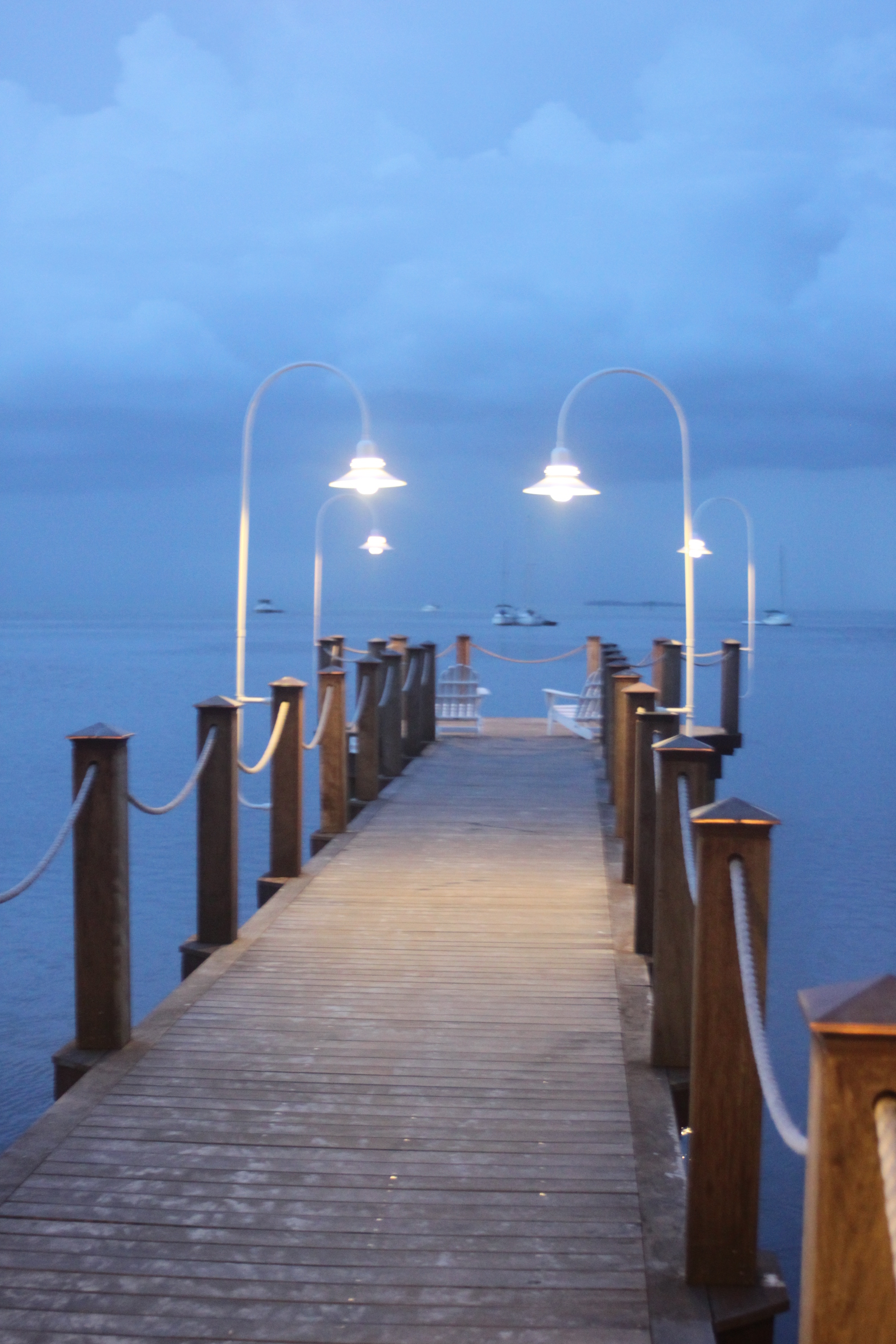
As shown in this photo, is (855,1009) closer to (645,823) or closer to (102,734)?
(102,734)

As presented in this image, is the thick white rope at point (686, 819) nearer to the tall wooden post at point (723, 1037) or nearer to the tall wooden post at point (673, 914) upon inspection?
the tall wooden post at point (673, 914)

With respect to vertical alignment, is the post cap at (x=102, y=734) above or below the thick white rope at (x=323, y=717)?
above

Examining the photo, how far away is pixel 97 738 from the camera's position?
13.6 feet

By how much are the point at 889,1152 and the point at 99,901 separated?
3198 millimetres

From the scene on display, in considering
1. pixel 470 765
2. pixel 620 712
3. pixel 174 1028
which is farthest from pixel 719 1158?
pixel 470 765

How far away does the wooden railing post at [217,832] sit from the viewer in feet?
17.8

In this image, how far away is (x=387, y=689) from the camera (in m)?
11.1

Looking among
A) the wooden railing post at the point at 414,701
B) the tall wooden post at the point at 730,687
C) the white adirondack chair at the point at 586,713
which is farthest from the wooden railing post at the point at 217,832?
the tall wooden post at the point at 730,687

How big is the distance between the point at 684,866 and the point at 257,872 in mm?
14079

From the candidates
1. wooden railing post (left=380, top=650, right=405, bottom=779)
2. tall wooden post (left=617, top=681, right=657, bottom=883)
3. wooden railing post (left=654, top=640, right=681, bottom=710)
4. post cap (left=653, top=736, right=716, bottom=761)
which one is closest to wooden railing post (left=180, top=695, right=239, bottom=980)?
post cap (left=653, top=736, right=716, bottom=761)

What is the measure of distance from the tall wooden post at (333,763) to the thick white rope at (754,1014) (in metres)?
5.41

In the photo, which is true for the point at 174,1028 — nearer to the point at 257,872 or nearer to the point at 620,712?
the point at 620,712

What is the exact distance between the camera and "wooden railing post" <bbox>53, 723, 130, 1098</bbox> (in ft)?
13.7

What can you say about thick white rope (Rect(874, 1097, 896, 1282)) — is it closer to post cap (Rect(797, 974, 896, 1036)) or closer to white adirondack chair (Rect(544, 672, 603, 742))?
post cap (Rect(797, 974, 896, 1036))
